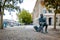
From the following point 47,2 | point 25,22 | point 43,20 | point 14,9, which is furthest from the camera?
point 25,22

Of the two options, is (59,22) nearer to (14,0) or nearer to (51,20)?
(51,20)

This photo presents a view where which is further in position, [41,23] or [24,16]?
[24,16]

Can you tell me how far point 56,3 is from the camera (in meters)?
26.4

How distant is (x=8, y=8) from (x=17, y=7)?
167 centimetres

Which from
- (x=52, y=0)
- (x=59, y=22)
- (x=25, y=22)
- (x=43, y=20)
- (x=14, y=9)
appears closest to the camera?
(x=43, y=20)


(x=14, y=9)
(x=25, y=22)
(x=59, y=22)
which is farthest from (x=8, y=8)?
(x=25, y=22)

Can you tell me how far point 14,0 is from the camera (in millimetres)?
25641

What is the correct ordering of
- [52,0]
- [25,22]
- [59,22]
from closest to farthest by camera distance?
[52,0]
[59,22]
[25,22]

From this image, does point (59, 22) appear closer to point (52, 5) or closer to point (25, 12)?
point (25, 12)

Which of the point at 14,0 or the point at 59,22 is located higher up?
the point at 14,0

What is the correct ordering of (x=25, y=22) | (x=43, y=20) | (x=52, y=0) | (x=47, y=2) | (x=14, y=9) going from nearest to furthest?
(x=43, y=20) → (x=52, y=0) → (x=47, y=2) → (x=14, y=9) → (x=25, y=22)

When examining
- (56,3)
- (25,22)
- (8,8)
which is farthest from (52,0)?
(25,22)

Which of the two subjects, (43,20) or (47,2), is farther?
(47,2)

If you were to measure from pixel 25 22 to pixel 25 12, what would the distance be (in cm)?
640
